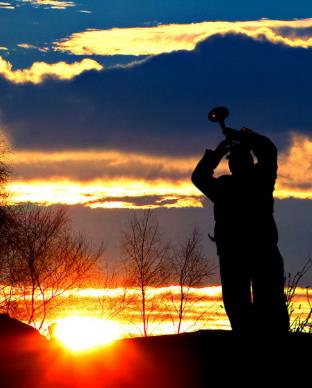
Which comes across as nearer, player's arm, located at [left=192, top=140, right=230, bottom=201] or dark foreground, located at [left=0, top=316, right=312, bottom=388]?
dark foreground, located at [left=0, top=316, right=312, bottom=388]

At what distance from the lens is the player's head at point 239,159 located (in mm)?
15953

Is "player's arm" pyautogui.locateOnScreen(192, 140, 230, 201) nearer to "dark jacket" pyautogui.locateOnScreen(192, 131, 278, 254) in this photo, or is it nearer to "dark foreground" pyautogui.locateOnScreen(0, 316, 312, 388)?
"dark jacket" pyautogui.locateOnScreen(192, 131, 278, 254)

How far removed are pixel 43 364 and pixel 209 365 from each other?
2.21 meters

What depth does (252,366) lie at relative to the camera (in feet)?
49.4

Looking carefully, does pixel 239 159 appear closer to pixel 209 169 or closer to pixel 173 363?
pixel 209 169

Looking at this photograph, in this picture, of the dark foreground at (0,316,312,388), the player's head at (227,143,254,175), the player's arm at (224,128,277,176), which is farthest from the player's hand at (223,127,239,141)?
the dark foreground at (0,316,312,388)

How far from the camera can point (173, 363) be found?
1531 cm

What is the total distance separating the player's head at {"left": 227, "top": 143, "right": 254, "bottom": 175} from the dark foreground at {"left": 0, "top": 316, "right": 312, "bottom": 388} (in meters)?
2.27

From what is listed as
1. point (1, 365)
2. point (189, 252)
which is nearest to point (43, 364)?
point (1, 365)

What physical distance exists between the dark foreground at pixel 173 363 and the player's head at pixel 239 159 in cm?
227

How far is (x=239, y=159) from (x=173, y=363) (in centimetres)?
294

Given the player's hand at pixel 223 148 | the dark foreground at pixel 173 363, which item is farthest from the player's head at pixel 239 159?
the dark foreground at pixel 173 363

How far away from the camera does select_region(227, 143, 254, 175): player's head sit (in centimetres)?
1595

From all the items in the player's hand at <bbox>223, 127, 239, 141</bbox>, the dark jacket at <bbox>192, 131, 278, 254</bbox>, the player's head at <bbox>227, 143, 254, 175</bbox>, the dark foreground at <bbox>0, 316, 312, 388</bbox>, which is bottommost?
the dark foreground at <bbox>0, 316, 312, 388</bbox>
